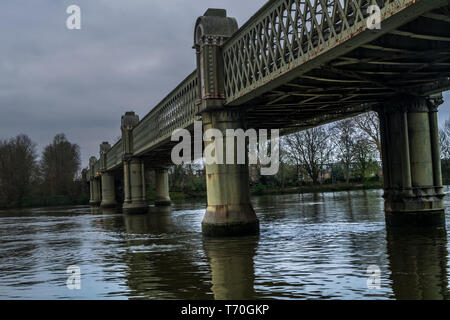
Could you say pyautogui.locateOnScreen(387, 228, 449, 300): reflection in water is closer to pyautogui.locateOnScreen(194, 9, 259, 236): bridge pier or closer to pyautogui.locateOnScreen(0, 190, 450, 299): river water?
pyautogui.locateOnScreen(0, 190, 450, 299): river water

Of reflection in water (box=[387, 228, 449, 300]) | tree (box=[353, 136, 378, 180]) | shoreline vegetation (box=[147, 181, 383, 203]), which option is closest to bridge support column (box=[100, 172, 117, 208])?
shoreline vegetation (box=[147, 181, 383, 203])

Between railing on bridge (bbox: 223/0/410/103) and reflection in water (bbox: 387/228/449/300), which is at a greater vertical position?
railing on bridge (bbox: 223/0/410/103)

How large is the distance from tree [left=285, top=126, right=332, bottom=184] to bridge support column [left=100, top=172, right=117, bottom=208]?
3023cm

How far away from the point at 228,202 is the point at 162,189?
57433 mm

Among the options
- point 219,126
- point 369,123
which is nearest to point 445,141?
point 369,123

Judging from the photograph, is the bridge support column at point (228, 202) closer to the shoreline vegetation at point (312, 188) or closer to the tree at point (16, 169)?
the shoreline vegetation at point (312, 188)

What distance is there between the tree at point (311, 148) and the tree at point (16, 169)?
5626 cm

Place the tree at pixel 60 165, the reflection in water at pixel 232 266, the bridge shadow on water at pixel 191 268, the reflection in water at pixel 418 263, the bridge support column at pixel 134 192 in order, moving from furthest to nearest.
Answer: the tree at pixel 60 165 < the bridge support column at pixel 134 192 < the bridge shadow on water at pixel 191 268 < the reflection in water at pixel 232 266 < the reflection in water at pixel 418 263

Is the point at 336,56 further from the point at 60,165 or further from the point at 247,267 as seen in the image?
the point at 60,165

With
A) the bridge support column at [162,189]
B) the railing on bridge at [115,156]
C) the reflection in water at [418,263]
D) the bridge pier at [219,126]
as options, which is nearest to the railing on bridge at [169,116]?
the bridge pier at [219,126]

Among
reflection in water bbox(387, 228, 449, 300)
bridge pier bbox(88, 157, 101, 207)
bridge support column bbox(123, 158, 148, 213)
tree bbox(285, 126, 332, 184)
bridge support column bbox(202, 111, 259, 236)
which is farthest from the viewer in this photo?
bridge pier bbox(88, 157, 101, 207)

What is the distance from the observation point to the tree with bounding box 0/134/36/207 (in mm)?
102250

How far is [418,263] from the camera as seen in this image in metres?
13.2

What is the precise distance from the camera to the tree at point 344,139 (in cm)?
7691
